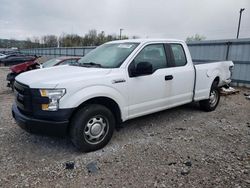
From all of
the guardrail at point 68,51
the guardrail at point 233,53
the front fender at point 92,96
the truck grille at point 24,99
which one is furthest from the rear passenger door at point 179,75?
the guardrail at point 68,51

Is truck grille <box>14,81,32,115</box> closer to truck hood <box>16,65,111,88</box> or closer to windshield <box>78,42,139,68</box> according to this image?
truck hood <box>16,65,111,88</box>

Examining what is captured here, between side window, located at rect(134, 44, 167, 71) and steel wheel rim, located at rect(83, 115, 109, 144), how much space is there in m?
1.30

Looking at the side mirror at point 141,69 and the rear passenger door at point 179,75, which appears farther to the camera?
the rear passenger door at point 179,75

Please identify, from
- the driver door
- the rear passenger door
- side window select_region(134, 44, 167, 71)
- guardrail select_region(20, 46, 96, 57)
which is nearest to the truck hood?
the driver door

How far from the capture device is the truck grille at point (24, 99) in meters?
3.27

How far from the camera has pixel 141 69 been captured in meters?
3.88

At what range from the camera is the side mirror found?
12.6ft

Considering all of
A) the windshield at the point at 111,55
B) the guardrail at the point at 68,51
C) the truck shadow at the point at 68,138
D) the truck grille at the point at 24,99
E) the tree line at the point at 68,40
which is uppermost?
the tree line at the point at 68,40

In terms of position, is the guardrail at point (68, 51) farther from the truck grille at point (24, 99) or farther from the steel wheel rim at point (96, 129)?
A: the steel wheel rim at point (96, 129)

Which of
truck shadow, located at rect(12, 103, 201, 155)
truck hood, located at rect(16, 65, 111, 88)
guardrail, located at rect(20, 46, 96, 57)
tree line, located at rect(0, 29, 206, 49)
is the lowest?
truck shadow, located at rect(12, 103, 201, 155)

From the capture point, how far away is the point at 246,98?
7.77 meters

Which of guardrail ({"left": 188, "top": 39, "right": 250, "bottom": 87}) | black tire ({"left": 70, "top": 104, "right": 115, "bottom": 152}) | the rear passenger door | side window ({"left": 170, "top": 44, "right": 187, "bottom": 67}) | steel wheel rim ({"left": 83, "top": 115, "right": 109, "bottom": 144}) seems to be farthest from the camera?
guardrail ({"left": 188, "top": 39, "right": 250, "bottom": 87})

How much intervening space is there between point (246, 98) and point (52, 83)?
7199mm

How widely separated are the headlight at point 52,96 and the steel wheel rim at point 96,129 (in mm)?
623
